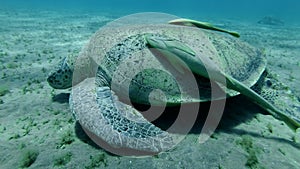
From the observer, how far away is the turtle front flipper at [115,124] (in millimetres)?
2781

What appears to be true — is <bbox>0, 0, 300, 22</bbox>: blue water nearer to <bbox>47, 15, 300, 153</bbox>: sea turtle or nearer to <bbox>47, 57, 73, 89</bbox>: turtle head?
<bbox>47, 57, 73, 89</bbox>: turtle head

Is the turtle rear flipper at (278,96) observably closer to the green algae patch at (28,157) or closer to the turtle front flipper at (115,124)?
the turtle front flipper at (115,124)

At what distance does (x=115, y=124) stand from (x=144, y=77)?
92 centimetres

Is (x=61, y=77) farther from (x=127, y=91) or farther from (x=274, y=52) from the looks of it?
(x=274, y=52)

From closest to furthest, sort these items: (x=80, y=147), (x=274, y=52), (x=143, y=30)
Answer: (x=80, y=147) → (x=143, y=30) → (x=274, y=52)

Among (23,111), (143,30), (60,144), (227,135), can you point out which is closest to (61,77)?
(23,111)

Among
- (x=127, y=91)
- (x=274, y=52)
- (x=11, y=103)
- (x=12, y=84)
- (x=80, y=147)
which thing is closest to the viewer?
(x=80, y=147)

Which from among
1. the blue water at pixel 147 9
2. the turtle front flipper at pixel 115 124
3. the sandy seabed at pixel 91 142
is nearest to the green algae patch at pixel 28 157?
the sandy seabed at pixel 91 142

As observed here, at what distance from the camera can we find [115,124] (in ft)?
9.73

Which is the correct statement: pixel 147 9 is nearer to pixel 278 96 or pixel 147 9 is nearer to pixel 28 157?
pixel 278 96

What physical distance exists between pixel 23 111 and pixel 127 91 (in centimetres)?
234

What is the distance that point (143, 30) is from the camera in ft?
13.5

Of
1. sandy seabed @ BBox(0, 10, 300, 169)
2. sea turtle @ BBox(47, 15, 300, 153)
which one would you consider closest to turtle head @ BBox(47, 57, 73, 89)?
sea turtle @ BBox(47, 15, 300, 153)

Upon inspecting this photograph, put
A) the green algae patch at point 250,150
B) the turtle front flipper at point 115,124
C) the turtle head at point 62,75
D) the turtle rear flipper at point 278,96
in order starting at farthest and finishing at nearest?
the turtle head at point 62,75 < the turtle rear flipper at point 278,96 < the green algae patch at point 250,150 < the turtle front flipper at point 115,124
